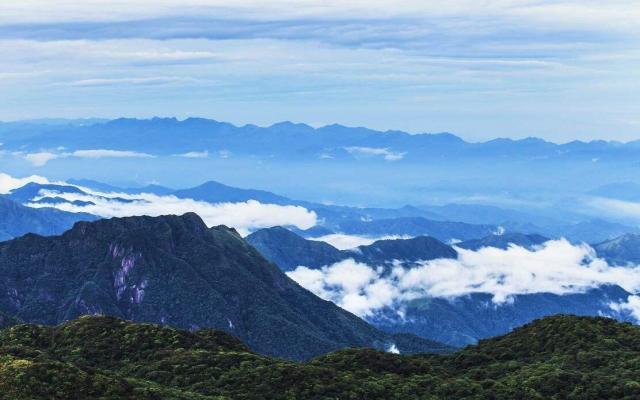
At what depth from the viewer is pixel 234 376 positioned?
5059 inches

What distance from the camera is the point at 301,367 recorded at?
423 feet

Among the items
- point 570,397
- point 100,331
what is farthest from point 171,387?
point 570,397

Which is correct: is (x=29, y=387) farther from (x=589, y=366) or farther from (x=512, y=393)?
(x=589, y=366)

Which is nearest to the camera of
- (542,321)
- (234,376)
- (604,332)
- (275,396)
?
(275,396)

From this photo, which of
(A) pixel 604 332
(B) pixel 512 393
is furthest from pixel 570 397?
(A) pixel 604 332

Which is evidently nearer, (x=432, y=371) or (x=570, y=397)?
(x=570, y=397)

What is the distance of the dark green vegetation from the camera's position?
10806 centimetres

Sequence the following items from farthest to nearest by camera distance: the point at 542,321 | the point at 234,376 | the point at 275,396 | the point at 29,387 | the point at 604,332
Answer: the point at 542,321 < the point at 604,332 < the point at 234,376 < the point at 275,396 < the point at 29,387

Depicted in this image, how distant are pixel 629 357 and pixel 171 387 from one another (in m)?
70.7

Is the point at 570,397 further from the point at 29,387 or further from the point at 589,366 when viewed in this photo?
the point at 29,387

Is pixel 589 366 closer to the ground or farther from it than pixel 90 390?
closer to the ground

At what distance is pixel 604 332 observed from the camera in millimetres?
156625

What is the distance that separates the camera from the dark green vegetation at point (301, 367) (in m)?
108

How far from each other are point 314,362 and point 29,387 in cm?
5502
